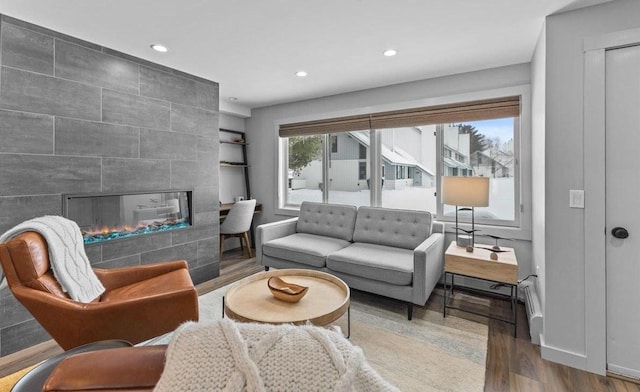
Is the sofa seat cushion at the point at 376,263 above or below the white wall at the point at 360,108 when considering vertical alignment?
below

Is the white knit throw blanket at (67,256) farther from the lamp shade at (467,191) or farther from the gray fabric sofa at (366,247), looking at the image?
the lamp shade at (467,191)

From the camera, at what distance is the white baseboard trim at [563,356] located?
6.48 ft

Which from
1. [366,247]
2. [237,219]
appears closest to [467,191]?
[366,247]

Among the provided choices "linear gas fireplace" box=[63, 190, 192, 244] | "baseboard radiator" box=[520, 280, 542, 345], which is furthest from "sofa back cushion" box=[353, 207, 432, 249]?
"linear gas fireplace" box=[63, 190, 192, 244]

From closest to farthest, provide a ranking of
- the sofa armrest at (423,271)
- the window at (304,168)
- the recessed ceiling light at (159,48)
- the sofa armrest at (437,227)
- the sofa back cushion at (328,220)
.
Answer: the sofa armrest at (423,271) → the recessed ceiling light at (159,48) → the sofa armrest at (437,227) → the sofa back cushion at (328,220) → the window at (304,168)

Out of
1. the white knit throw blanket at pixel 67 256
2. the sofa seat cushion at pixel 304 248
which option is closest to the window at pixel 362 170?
the sofa seat cushion at pixel 304 248

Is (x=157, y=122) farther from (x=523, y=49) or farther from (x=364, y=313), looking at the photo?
(x=523, y=49)

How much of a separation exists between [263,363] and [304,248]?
2.66m

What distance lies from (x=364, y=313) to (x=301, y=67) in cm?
251

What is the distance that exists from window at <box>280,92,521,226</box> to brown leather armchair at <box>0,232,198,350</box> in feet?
9.13

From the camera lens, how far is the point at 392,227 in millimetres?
3404

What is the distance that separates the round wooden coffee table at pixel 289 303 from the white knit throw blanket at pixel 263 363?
116cm

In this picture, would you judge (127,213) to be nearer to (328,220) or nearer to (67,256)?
(67,256)

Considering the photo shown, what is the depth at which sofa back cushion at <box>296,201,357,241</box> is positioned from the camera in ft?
12.2
